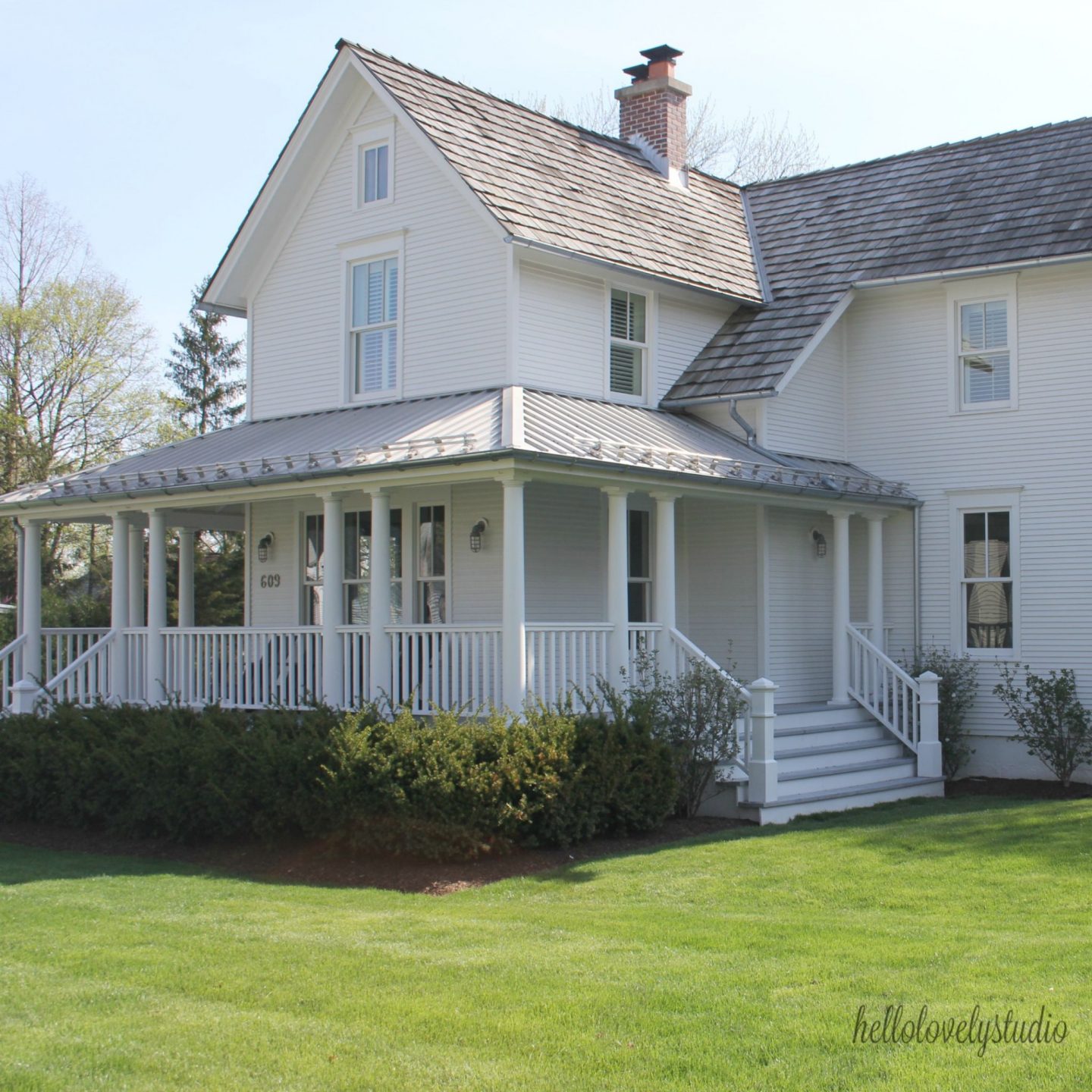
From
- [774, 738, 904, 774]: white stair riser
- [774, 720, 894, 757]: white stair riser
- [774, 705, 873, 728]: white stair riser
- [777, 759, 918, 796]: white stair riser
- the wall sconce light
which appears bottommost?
[777, 759, 918, 796]: white stair riser

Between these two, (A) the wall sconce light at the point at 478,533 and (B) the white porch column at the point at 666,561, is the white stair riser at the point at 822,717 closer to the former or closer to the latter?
(B) the white porch column at the point at 666,561

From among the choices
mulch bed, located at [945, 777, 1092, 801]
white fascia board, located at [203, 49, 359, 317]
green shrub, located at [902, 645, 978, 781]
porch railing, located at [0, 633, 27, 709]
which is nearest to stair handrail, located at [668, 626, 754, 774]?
mulch bed, located at [945, 777, 1092, 801]

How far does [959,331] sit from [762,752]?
7.25m

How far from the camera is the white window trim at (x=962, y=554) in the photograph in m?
18.0

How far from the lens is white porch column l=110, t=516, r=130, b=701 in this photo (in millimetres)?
17516

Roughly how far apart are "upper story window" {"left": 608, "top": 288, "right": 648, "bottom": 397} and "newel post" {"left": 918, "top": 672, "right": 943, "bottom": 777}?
5.05 m

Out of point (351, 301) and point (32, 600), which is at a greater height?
point (351, 301)

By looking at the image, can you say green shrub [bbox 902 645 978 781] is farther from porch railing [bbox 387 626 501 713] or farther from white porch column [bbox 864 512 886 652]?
Result: porch railing [bbox 387 626 501 713]

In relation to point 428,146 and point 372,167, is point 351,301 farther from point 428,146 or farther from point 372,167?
point 428,146

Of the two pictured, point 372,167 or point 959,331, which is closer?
point 372,167

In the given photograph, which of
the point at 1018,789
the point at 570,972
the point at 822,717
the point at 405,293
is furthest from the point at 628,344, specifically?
the point at 570,972

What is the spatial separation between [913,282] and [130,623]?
10.9 meters

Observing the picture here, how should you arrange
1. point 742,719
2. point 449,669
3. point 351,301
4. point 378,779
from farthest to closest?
point 351,301, point 449,669, point 742,719, point 378,779

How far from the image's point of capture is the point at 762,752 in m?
14.4
